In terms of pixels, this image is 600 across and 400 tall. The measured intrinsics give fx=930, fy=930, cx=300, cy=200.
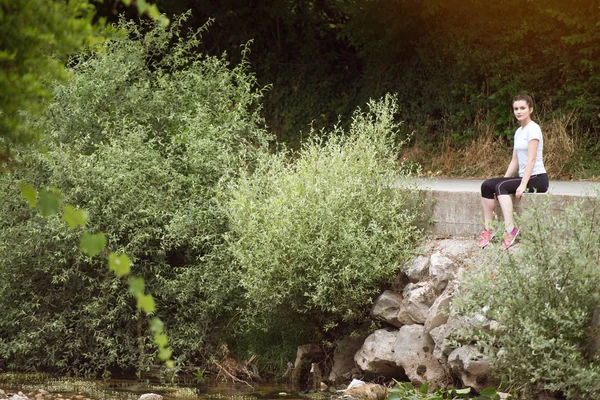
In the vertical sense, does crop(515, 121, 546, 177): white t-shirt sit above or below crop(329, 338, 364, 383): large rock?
above

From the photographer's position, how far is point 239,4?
19.3 meters

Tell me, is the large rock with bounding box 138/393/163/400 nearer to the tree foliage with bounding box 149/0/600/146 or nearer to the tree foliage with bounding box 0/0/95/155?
the tree foliage with bounding box 0/0/95/155

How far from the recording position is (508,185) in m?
8.24

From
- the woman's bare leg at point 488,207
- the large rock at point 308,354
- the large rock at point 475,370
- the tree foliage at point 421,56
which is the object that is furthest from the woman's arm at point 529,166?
the tree foliage at point 421,56

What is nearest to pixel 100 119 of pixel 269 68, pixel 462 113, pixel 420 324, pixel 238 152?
pixel 238 152

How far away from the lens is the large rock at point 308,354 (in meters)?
9.27

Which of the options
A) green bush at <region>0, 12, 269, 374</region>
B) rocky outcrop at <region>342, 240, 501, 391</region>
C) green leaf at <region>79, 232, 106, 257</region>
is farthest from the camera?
green bush at <region>0, 12, 269, 374</region>

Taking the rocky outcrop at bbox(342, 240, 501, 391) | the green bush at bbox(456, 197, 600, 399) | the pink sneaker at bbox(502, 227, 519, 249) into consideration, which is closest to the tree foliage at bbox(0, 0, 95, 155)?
the green bush at bbox(456, 197, 600, 399)

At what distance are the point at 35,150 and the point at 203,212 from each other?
2049 millimetres

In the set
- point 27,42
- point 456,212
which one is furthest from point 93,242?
point 456,212

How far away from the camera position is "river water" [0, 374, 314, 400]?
861cm

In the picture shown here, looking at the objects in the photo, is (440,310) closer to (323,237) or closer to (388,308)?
(388,308)

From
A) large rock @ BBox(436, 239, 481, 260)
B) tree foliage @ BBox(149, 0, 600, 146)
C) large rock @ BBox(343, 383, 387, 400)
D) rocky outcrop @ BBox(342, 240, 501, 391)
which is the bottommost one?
large rock @ BBox(343, 383, 387, 400)

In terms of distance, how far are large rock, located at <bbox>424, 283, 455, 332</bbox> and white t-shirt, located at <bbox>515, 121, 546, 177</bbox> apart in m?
1.28
